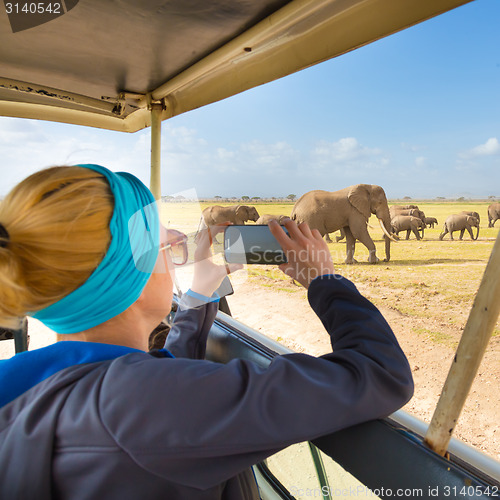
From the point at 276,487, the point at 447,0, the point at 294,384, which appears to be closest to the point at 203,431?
the point at 294,384

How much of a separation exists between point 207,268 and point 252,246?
0.18m

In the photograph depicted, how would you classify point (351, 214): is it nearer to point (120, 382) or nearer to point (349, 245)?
point (349, 245)

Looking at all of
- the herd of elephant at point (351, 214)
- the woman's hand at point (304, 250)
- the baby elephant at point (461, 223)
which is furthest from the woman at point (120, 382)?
the baby elephant at point (461, 223)

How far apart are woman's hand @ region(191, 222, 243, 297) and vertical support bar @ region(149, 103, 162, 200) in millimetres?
777

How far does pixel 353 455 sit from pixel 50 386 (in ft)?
1.46

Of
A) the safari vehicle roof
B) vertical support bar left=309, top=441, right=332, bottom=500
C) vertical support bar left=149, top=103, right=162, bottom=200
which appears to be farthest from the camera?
vertical support bar left=149, top=103, right=162, bottom=200

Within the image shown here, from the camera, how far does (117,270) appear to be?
481mm

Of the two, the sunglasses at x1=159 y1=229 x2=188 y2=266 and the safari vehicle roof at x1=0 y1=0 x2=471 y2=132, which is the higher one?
the safari vehicle roof at x1=0 y1=0 x2=471 y2=132

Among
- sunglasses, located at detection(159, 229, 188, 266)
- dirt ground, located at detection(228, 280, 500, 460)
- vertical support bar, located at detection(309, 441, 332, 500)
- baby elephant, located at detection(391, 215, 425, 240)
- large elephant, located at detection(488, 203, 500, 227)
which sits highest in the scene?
large elephant, located at detection(488, 203, 500, 227)

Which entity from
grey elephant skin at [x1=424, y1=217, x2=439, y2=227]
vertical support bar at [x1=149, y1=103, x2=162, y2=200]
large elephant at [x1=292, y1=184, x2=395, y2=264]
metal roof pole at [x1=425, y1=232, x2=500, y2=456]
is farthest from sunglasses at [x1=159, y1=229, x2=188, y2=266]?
grey elephant skin at [x1=424, y1=217, x2=439, y2=227]

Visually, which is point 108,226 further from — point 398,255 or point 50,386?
point 398,255

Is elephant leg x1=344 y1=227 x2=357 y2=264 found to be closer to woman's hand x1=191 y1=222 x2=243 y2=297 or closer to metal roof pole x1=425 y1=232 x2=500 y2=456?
woman's hand x1=191 y1=222 x2=243 y2=297

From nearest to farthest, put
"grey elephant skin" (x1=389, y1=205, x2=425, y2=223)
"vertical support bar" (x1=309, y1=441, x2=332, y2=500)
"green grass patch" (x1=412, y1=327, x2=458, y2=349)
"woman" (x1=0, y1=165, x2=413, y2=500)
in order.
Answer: "woman" (x1=0, y1=165, x2=413, y2=500) → "vertical support bar" (x1=309, y1=441, x2=332, y2=500) → "green grass patch" (x1=412, y1=327, x2=458, y2=349) → "grey elephant skin" (x1=389, y1=205, x2=425, y2=223)

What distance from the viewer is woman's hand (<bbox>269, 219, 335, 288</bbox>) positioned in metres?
0.62
